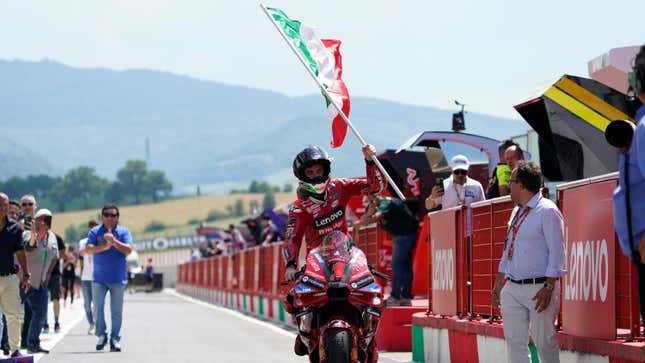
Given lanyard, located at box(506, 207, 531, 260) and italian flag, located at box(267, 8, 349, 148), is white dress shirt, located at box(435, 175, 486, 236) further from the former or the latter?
lanyard, located at box(506, 207, 531, 260)

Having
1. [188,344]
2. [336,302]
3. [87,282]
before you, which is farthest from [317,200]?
[87,282]

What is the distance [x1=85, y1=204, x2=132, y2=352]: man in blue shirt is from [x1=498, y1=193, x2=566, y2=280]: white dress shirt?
866 cm

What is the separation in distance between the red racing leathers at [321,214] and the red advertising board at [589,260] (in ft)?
5.11

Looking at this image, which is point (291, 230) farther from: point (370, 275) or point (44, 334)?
point (44, 334)

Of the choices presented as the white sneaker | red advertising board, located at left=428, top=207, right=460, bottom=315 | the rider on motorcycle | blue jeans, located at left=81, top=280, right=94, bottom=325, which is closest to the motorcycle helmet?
the rider on motorcycle

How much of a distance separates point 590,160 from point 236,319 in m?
16.4

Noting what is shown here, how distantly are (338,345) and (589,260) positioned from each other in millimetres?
1806

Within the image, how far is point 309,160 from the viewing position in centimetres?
1020

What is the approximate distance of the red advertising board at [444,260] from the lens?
13133mm

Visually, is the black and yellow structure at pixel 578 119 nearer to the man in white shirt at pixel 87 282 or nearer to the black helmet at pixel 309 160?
the black helmet at pixel 309 160

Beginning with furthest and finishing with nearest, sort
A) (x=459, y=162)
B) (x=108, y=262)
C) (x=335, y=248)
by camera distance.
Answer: (x=108, y=262)
(x=459, y=162)
(x=335, y=248)

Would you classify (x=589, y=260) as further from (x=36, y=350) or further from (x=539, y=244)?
(x=36, y=350)

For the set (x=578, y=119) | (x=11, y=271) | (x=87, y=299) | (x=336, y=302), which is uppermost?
(x=578, y=119)

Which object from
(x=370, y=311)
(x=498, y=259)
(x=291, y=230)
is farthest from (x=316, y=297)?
(x=498, y=259)
